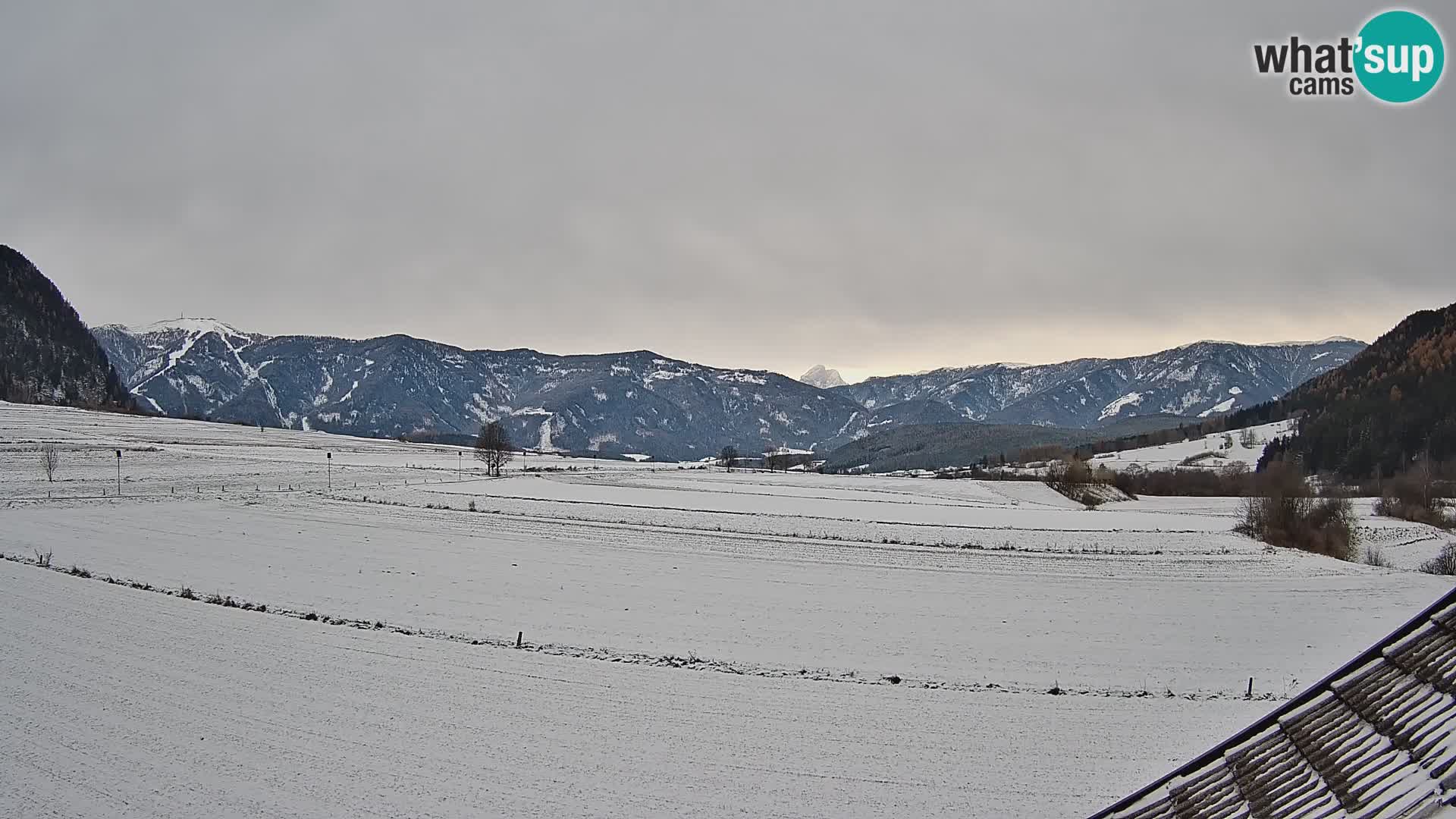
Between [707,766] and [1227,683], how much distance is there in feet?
50.2

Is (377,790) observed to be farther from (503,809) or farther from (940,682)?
(940,682)

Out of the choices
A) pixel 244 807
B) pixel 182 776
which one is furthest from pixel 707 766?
pixel 182 776

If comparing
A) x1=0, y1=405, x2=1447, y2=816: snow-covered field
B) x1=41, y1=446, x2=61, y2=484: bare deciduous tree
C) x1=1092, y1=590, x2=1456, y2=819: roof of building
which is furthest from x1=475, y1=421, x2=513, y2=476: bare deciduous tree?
x1=1092, y1=590, x2=1456, y2=819: roof of building

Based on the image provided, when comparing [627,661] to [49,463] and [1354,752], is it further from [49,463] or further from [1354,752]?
[49,463]

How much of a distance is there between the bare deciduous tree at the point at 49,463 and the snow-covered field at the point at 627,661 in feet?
62.5

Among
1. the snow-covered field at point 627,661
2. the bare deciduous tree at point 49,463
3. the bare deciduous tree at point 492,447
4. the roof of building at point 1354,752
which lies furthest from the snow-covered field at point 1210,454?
the roof of building at point 1354,752

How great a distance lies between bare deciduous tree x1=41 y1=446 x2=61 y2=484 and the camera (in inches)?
2844

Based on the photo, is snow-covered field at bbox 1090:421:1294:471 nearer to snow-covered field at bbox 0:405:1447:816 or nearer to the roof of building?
snow-covered field at bbox 0:405:1447:816

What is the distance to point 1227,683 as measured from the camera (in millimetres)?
21656

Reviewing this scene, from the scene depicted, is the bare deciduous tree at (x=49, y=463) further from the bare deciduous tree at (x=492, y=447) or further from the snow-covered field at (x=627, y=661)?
the bare deciduous tree at (x=492, y=447)

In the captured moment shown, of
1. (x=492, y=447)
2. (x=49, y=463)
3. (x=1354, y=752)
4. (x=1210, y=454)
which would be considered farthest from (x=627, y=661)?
(x=1210, y=454)

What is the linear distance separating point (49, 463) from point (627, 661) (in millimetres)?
78251

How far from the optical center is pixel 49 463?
7400cm

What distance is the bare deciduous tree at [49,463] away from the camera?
237 feet
